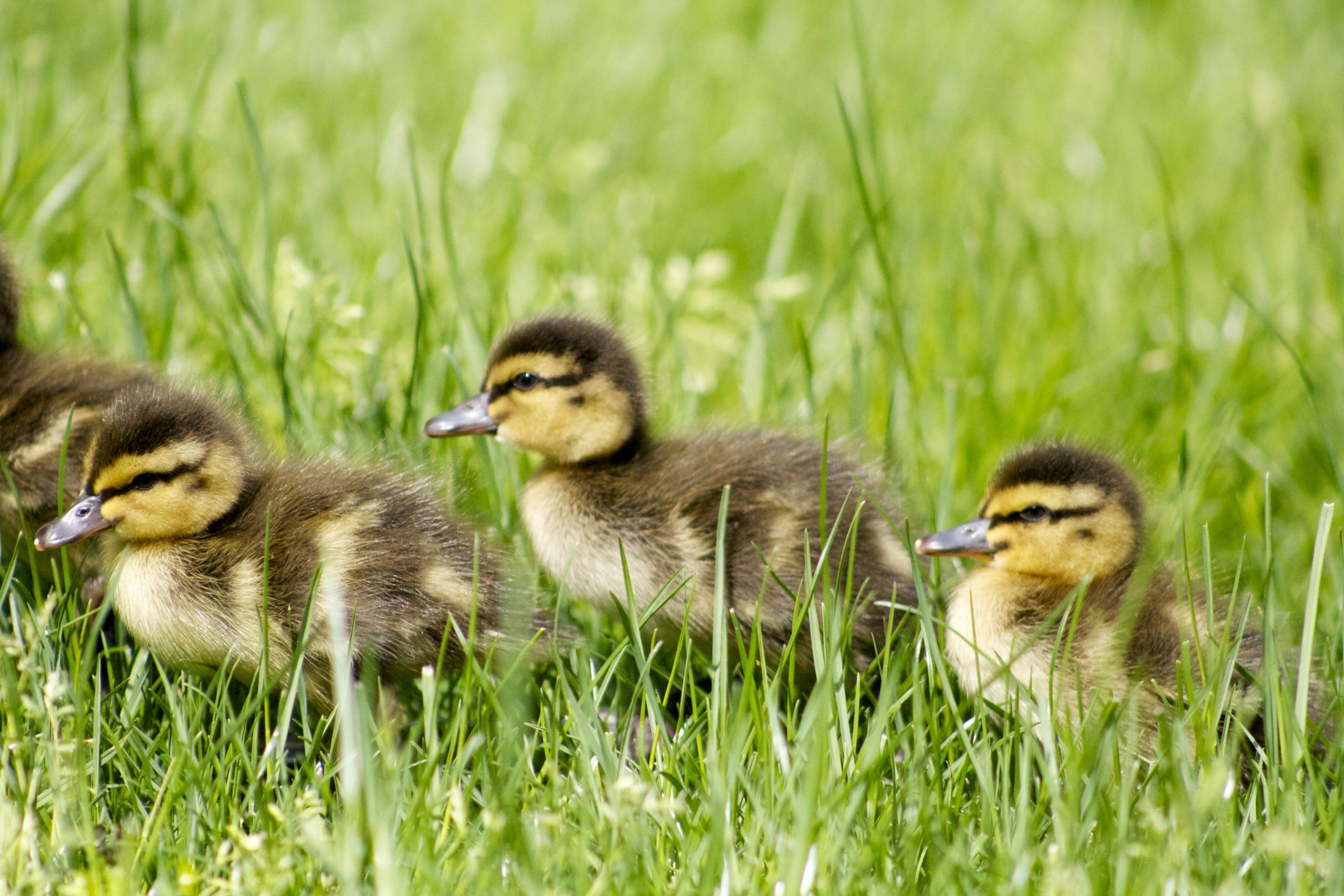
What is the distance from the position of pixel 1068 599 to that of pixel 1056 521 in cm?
35

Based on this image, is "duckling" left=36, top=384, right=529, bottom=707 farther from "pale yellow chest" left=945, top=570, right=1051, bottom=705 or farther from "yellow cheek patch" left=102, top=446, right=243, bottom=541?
"pale yellow chest" left=945, top=570, right=1051, bottom=705

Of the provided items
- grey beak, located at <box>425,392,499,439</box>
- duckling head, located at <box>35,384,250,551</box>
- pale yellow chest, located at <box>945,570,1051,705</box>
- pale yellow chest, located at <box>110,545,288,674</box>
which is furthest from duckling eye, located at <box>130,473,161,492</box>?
pale yellow chest, located at <box>945,570,1051,705</box>

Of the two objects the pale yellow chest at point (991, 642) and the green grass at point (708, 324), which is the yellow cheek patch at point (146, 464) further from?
the pale yellow chest at point (991, 642)

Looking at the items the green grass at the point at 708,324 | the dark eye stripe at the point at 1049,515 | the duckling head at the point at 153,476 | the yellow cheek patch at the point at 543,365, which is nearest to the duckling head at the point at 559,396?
the yellow cheek patch at the point at 543,365

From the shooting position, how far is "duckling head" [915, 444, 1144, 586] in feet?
8.37

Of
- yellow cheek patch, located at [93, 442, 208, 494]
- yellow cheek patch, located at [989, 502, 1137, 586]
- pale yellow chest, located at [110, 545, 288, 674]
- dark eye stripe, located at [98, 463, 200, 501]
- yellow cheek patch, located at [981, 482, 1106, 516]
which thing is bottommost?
yellow cheek patch, located at [989, 502, 1137, 586]

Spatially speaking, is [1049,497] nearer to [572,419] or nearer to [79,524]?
[572,419]

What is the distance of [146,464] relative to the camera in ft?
7.63

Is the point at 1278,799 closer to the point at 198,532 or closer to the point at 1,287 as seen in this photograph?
the point at 198,532

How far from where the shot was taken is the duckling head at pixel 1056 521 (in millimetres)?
2551

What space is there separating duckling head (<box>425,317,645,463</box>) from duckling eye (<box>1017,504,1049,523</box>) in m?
0.83

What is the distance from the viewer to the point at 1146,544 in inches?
104

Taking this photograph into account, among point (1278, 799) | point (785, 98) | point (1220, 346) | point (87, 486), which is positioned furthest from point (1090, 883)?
point (785, 98)

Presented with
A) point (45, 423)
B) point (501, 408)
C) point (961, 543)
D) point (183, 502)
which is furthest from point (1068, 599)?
point (45, 423)
